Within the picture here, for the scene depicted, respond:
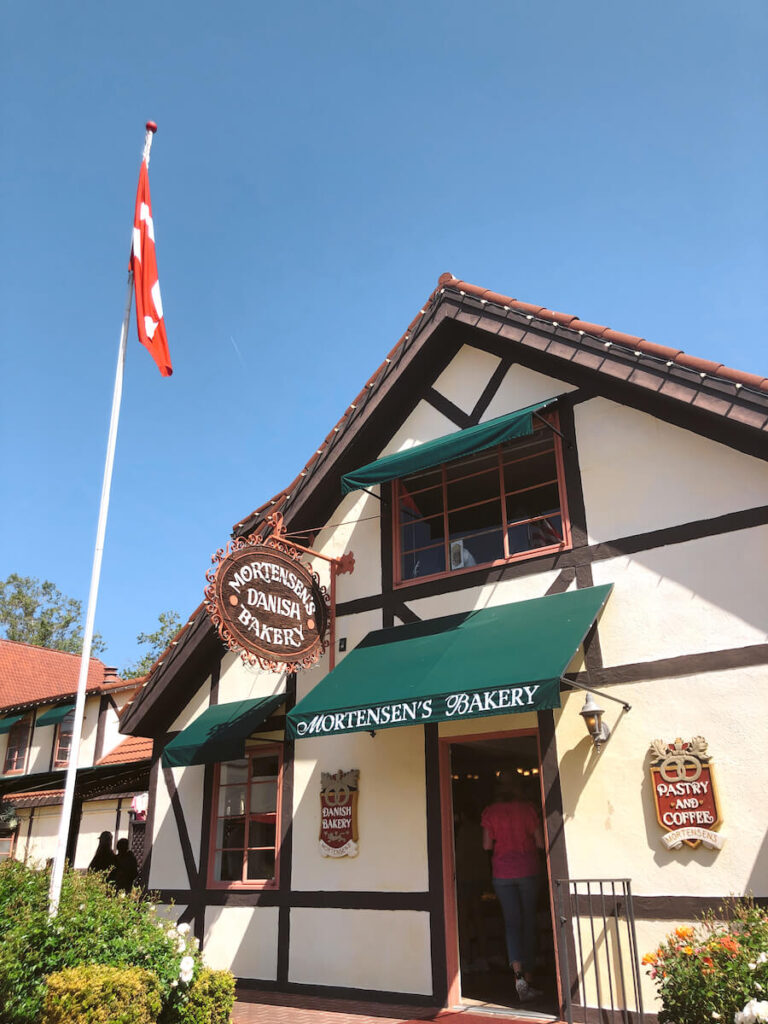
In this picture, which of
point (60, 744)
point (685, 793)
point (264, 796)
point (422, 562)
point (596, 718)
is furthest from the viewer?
point (60, 744)

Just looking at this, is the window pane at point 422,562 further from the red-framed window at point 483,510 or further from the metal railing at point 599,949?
the metal railing at point 599,949

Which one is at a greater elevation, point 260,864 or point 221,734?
point 221,734

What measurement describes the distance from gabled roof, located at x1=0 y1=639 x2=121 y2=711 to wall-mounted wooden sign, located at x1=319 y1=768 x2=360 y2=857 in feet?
83.3

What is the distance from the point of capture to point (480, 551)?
928cm

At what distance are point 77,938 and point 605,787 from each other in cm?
461

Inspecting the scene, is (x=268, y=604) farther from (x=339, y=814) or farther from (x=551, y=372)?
(x=551, y=372)

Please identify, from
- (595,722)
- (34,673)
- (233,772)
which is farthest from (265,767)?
(34,673)

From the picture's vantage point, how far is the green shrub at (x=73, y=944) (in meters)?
5.66

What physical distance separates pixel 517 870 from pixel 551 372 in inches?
216

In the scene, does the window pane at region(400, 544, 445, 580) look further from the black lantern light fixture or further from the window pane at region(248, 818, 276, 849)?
the window pane at region(248, 818, 276, 849)

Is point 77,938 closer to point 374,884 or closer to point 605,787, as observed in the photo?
point 374,884

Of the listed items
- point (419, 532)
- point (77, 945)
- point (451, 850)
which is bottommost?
point (77, 945)

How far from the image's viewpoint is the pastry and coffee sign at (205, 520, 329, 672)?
25.8 ft

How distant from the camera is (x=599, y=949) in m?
6.80
